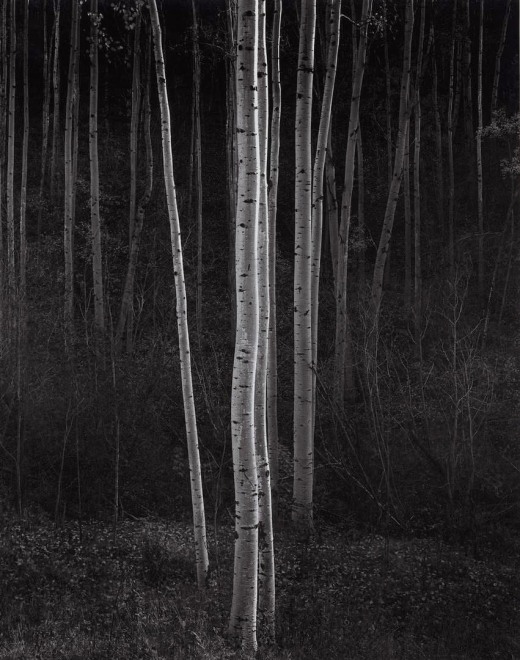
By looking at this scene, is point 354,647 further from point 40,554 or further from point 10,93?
point 10,93

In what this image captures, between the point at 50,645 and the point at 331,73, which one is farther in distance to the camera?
the point at 331,73

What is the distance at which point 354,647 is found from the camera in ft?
17.8

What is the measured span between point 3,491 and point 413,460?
7209 millimetres

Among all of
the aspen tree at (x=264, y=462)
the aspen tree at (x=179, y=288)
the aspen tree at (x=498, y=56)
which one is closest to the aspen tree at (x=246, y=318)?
the aspen tree at (x=264, y=462)

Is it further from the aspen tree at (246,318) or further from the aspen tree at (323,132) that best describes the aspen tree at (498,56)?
the aspen tree at (246,318)

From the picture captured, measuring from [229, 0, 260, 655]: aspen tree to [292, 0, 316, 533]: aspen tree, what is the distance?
305cm

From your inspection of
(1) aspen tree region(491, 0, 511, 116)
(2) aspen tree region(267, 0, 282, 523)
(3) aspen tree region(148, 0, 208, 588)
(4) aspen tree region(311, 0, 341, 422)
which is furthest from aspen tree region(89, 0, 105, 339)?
(1) aspen tree region(491, 0, 511, 116)

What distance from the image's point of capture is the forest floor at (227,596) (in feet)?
16.9

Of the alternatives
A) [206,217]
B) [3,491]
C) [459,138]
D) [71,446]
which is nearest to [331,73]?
[71,446]

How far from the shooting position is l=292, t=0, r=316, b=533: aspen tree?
7.75 meters

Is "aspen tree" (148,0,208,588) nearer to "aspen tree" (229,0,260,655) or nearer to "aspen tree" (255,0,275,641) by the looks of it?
"aspen tree" (255,0,275,641)

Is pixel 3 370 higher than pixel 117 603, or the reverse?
pixel 3 370

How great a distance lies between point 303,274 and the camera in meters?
8.04

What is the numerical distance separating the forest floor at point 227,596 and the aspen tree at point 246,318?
2.08 ft
